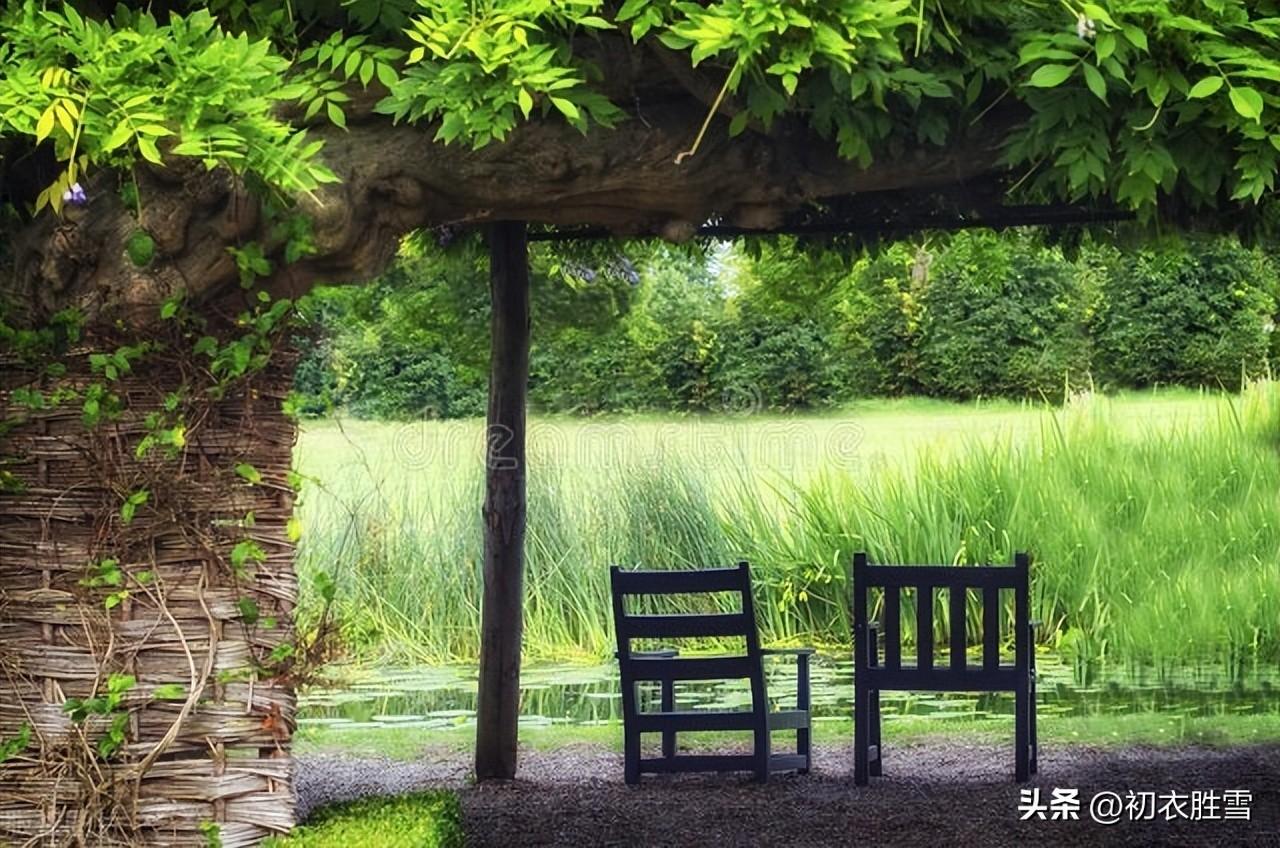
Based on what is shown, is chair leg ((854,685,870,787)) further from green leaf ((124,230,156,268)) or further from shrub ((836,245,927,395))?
shrub ((836,245,927,395))

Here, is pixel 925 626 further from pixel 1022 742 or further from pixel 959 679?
pixel 1022 742

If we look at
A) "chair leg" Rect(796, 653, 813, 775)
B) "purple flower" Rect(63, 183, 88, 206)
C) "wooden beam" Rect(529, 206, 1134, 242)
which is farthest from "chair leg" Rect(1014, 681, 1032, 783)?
"purple flower" Rect(63, 183, 88, 206)

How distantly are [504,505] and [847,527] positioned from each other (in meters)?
4.19

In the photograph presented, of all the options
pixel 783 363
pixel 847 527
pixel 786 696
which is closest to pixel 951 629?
pixel 847 527

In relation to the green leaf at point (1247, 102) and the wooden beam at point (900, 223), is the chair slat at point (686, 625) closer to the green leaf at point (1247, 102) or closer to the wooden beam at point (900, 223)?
the wooden beam at point (900, 223)

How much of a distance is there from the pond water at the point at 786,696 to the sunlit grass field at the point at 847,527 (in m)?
0.15

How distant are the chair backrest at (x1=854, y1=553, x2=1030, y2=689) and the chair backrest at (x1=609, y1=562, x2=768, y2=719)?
408 millimetres

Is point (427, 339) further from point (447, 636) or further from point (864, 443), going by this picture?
point (864, 443)

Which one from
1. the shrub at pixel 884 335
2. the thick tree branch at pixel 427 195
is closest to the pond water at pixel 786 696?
the shrub at pixel 884 335

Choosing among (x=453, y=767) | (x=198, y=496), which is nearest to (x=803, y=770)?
A: (x=453, y=767)

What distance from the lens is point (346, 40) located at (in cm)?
440

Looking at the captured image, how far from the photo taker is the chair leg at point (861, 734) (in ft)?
23.2

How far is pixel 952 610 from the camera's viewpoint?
22.3 feet

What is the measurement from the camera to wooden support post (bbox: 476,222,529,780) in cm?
724
